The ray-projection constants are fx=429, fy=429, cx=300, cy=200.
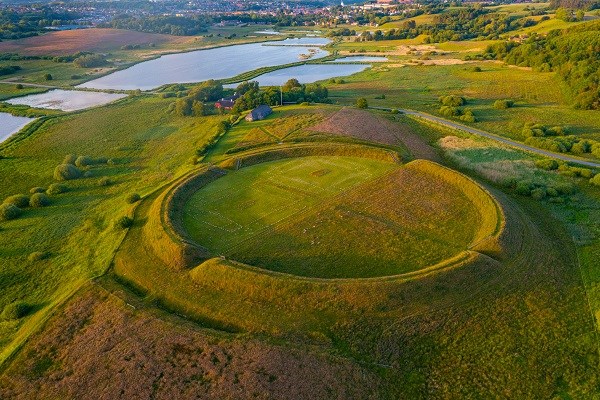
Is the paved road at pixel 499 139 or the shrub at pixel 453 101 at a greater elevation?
the shrub at pixel 453 101

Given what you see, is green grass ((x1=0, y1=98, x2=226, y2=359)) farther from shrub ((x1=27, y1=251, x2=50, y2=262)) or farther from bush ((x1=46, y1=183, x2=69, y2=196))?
bush ((x1=46, y1=183, x2=69, y2=196))

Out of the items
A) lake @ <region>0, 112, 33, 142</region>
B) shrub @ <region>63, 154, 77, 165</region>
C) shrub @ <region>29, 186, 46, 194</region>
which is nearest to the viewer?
shrub @ <region>29, 186, 46, 194</region>

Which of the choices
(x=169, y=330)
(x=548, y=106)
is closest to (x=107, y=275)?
(x=169, y=330)

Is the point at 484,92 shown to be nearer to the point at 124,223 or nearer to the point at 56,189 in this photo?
the point at 124,223

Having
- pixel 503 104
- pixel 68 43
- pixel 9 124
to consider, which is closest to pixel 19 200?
Answer: pixel 9 124

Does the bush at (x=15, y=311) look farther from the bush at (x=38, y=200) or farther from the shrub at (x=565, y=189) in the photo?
the shrub at (x=565, y=189)

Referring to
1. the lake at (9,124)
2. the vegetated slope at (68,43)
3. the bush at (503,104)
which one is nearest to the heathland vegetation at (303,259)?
the lake at (9,124)

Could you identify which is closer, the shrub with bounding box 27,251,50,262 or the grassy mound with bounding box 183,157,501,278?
the grassy mound with bounding box 183,157,501,278

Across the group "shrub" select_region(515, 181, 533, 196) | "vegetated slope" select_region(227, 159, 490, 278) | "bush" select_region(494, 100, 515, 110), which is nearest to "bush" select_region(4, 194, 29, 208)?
"vegetated slope" select_region(227, 159, 490, 278)
